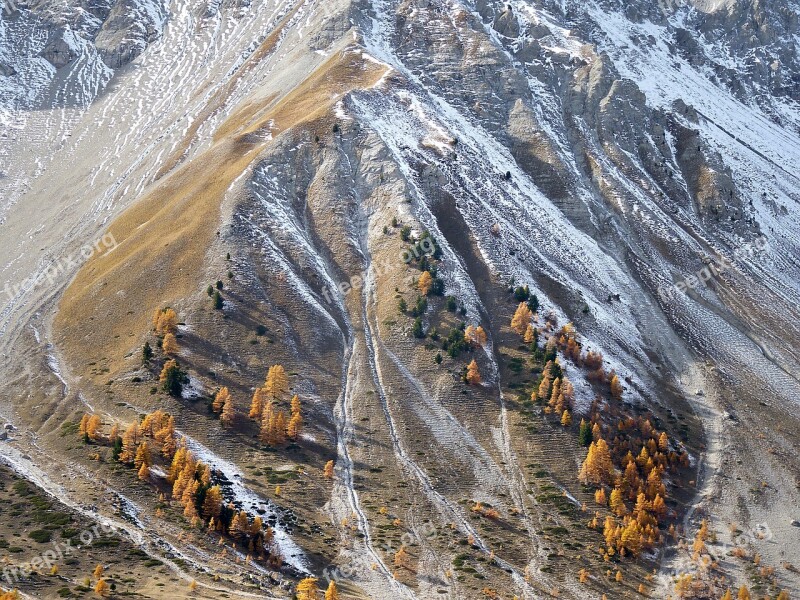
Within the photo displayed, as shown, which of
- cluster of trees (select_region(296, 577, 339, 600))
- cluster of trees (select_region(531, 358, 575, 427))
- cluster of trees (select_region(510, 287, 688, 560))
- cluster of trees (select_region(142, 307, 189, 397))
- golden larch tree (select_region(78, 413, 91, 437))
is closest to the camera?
cluster of trees (select_region(296, 577, 339, 600))

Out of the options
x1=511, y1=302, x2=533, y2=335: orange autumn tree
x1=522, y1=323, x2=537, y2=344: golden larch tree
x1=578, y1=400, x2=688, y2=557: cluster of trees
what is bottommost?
x1=578, y1=400, x2=688, y2=557: cluster of trees

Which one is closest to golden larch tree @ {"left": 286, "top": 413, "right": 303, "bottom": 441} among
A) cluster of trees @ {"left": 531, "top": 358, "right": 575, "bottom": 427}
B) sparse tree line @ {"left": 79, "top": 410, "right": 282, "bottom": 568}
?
sparse tree line @ {"left": 79, "top": 410, "right": 282, "bottom": 568}

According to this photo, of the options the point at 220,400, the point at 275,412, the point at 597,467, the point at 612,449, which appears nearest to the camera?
the point at 220,400

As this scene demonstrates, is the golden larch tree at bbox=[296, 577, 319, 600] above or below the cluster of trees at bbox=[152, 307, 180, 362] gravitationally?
below

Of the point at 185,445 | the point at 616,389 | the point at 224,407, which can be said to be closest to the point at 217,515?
the point at 185,445

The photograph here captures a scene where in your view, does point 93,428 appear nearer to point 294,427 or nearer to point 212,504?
point 212,504

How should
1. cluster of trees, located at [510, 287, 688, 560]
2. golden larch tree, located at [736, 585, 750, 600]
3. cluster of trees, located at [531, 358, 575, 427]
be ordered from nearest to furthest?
1. golden larch tree, located at [736, 585, 750, 600]
2. cluster of trees, located at [510, 287, 688, 560]
3. cluster of trees, located at [531, 358, 575, 427]

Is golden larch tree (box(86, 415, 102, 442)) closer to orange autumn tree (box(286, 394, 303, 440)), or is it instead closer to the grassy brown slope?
the grassy brown slope
